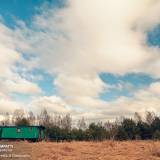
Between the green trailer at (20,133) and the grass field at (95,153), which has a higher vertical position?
the green trailer at (20,133)

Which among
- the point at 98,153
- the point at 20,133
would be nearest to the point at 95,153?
the point at 98,153

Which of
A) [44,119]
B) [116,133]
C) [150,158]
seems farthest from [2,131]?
[44,119]

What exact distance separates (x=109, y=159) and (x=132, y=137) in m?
37.3

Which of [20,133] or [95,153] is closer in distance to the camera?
[95,153]

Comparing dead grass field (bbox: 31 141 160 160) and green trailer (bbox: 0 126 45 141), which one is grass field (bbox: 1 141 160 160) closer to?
dead grass field (bbox: 31 141 160 160)

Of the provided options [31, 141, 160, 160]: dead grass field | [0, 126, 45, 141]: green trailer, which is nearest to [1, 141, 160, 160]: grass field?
[31, 141, 160, 160]: dead grass field

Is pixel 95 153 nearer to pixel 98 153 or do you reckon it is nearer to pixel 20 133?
pixel 98 153

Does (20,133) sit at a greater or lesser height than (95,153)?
greater

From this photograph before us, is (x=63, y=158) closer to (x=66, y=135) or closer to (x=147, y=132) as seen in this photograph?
(x=66, y=135)

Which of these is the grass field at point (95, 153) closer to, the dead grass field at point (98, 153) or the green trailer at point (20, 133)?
the dead grass field at point (98, 153)

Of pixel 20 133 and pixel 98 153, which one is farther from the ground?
pixel 20 133

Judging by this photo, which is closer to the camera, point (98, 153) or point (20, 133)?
point (98, 153)

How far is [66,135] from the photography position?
157ft

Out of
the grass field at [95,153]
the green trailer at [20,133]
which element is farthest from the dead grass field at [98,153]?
the green trailer at [20,133]
